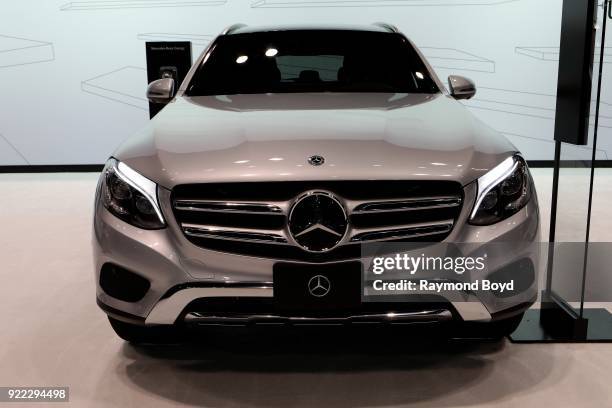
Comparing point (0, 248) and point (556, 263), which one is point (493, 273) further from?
point (0, 248)

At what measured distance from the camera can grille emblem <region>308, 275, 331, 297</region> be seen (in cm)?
178

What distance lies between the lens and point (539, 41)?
6871mm

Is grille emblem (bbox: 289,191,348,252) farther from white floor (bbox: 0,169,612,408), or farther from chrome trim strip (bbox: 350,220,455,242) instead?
white floor (bbox: 0,169,612,408)

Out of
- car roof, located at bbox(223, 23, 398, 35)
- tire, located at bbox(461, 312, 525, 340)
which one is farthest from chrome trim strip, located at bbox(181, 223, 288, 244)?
car roof, located at bbox(223, 23, 398, 35)

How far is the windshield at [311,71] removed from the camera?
2.85 metres

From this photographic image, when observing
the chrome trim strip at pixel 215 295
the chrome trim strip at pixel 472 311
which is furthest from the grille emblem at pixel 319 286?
the chrome trim strip at pixel 472 311

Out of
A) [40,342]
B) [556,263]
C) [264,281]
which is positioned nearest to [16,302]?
[40,342]

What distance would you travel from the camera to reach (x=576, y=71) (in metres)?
2.40

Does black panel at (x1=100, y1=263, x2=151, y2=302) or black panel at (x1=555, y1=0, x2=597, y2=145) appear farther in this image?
black panel at (x1=555, y1=0, x2=597, y2=145)

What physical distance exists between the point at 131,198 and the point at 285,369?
84 cm

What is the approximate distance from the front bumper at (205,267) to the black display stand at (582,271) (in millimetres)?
694

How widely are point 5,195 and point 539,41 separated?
18.7 ft

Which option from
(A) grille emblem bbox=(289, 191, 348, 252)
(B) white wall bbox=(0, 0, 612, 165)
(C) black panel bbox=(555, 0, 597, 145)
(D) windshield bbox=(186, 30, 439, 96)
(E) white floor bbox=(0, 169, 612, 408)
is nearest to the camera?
(A) grille emblem bbox=(289, 191, 348, 252)

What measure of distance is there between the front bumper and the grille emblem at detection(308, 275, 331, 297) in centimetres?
10
